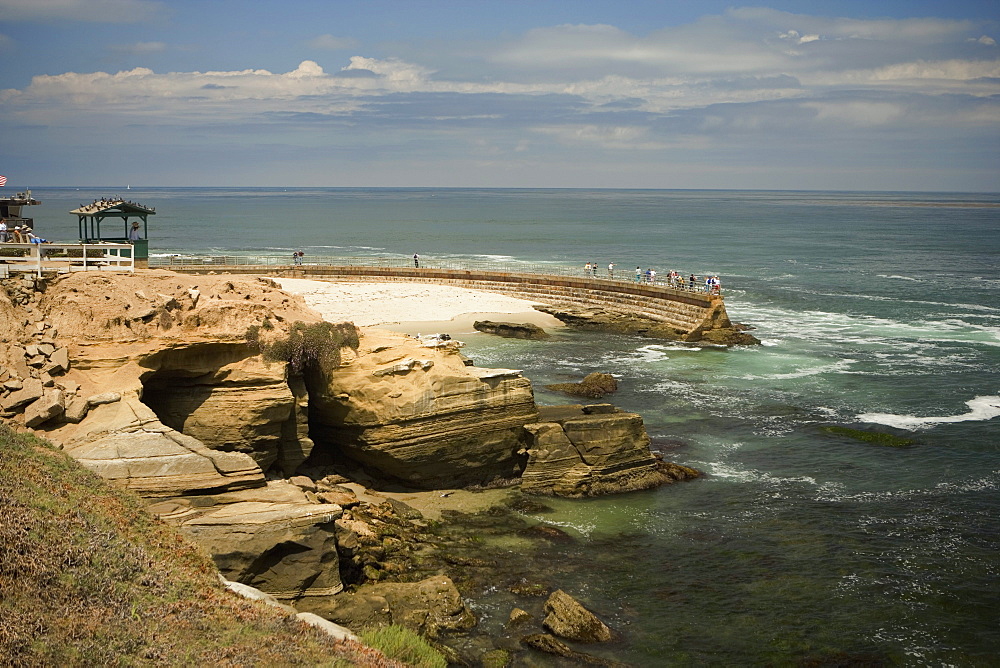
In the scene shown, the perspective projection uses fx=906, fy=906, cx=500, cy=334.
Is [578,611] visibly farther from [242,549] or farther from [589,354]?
[589,354]

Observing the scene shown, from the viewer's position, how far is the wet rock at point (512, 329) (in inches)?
1852

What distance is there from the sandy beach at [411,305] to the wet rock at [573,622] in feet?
A: 99.5

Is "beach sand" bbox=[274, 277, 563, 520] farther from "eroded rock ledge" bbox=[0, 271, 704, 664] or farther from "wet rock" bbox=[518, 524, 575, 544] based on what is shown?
"wet rock" bbox=[518, 524, 575, 544]

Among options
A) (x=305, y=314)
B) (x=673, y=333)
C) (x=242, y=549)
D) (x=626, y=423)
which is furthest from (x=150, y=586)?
(x=673, y=333)

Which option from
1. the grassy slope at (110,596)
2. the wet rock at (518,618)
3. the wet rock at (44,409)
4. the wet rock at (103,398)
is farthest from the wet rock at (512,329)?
the grassy slope at (110,596)

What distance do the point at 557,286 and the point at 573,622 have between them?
141ft

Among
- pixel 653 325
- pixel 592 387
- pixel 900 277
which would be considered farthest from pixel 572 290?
pixel 900 277

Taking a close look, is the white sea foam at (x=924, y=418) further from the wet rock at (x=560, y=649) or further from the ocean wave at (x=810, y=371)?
the wet rock at (x=560, y=649)

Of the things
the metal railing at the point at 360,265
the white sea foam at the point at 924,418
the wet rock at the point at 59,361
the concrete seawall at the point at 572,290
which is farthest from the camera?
the metal railing at the point at 360,265

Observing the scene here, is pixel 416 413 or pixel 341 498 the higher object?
pixel 416 413

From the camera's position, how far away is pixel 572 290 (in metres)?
57.4

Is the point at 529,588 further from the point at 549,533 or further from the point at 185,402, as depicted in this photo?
the point at 185,402

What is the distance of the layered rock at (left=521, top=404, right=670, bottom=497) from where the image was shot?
23.4 metres

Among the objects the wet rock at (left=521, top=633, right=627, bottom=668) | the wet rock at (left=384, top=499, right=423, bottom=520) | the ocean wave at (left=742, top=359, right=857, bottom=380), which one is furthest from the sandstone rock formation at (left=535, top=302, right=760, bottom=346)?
the wet rock at (left=521, top=633, right=627, bottom=668)
